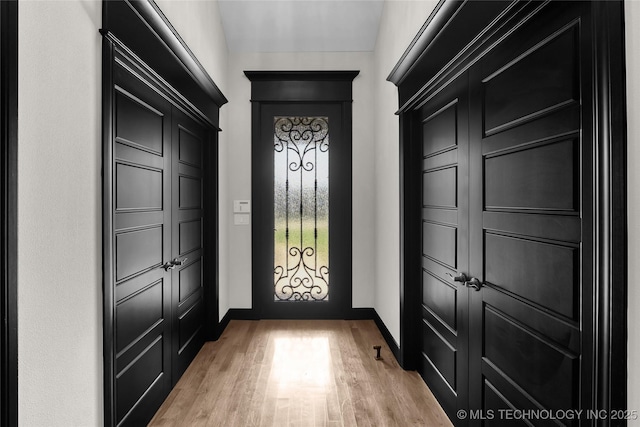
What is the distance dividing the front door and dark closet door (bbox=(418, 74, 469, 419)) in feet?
4.80

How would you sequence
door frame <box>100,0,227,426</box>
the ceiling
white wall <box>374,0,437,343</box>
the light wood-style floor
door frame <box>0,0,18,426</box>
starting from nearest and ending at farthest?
door frame <box>0,0,18,426</box> → door frame <box>100,0,227,426</box> → the light wood-style floor → white wall <box>374,0,437,343</box> → the ceiling

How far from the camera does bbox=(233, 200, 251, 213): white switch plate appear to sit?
13.2 ft

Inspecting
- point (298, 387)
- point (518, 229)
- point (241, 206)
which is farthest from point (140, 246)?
point (241, 206)

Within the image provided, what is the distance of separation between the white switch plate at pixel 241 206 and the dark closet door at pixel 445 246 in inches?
77.8

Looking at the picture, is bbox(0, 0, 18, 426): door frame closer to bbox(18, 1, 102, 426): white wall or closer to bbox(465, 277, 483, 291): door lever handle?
bbox(18, 1, 102, 426): white wall

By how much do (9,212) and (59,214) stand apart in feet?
0.86

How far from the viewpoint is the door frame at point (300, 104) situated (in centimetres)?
403

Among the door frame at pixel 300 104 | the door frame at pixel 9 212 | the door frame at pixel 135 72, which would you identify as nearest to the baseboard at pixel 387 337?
the door frame at pixel 300 104

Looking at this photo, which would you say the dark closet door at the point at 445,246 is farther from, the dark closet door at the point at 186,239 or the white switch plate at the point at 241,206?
the white switch plate at the point at 241,206

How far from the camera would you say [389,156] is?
11.0 ft

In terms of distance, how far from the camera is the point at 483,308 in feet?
5.89

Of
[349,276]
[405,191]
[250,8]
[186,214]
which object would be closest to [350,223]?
[349,276]

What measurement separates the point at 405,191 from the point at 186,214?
64.7 inches

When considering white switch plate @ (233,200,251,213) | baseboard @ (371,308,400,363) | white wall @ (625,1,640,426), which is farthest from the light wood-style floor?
white wall @ (625,1,640,426)
